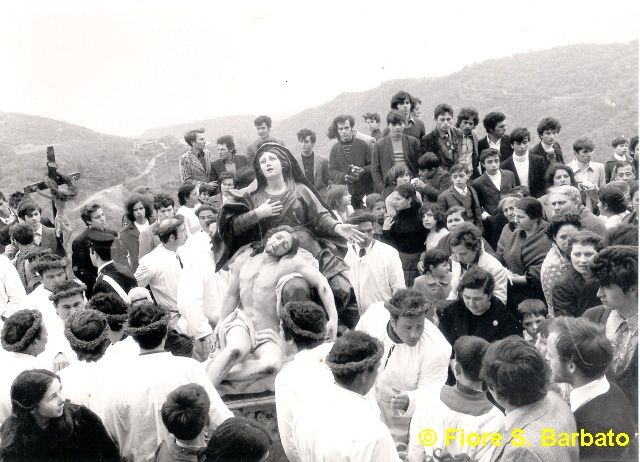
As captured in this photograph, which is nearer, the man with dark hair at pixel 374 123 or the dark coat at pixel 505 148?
the dark coat at pixel 505 148

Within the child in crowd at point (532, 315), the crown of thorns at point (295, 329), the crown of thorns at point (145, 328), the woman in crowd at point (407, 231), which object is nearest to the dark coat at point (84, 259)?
the woman in crowd at point (407, 231)

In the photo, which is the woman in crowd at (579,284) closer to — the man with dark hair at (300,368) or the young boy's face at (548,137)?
the man with dark hair at (300,368)

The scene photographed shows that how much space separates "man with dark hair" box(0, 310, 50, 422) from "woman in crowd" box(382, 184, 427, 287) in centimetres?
358

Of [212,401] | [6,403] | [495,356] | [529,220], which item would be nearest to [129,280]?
[6,403]

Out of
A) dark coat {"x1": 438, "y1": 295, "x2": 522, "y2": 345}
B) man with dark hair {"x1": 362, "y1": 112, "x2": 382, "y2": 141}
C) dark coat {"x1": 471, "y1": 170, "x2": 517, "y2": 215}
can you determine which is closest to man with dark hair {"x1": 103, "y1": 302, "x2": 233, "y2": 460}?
dark coat {"x1": 438, "y1": 295, "x2": 522, "y2": 345}

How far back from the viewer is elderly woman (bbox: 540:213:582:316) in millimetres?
5277

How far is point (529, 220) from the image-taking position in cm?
590

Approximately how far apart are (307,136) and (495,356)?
205 inches

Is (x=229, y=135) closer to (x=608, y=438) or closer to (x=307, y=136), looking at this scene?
(x=307, y=136)

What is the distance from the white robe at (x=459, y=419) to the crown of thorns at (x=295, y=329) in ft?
2.25

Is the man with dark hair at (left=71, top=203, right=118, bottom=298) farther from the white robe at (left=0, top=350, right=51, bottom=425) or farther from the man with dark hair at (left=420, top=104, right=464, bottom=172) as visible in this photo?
the man with dark hair at (left=420, top=104, right=464, bottom=172)

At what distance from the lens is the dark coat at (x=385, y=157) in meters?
8.00

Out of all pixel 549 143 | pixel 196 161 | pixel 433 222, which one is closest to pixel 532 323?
pixel 433 222

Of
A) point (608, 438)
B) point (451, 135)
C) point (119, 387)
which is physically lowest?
point (608, 438)
